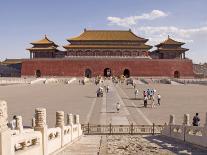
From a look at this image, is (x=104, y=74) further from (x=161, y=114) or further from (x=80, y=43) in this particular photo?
(x=161, y=114)

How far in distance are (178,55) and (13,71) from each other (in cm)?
3326

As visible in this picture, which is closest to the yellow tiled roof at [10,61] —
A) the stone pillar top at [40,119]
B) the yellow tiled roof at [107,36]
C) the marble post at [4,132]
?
the yellow tiled roof at [107,36]

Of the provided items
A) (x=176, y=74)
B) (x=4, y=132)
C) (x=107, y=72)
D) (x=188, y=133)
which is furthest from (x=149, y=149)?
(x=107, y=72)

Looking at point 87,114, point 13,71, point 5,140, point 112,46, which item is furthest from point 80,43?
point 5,140

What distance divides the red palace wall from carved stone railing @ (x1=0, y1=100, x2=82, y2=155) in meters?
55.3

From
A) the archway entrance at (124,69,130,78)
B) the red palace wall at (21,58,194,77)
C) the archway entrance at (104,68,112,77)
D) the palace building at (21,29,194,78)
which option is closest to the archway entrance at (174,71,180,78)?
the palace building at (21,29,194,78)

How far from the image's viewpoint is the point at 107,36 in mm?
69312

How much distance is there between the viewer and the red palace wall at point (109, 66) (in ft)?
218

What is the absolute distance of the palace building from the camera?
219 ft

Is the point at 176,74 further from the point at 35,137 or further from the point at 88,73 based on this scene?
the point at 35,137

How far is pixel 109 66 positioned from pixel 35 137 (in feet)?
198

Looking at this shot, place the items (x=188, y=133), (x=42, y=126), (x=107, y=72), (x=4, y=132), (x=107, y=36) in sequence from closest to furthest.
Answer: (x=4, y=132) → (x=42, y=126) → (x=188, y=133) → (x=107, y=36) → (x=107, y=72)

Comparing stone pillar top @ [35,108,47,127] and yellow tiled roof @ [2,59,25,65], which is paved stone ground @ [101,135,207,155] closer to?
stone pillar top @ [35,108,47,127]

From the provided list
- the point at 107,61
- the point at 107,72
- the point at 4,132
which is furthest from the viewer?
the point at 107,72
